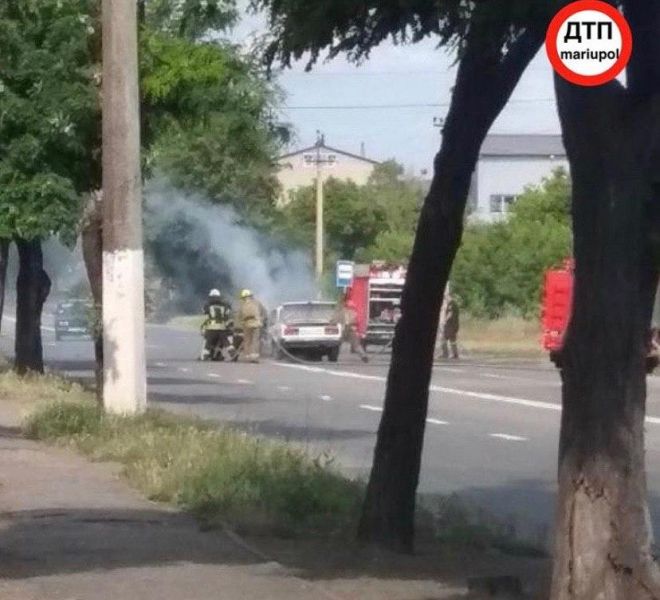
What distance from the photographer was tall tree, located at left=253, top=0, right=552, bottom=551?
36.4 ft

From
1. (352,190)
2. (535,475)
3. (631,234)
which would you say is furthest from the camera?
(352,190)

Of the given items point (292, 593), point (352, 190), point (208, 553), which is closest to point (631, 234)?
point (292, 593)

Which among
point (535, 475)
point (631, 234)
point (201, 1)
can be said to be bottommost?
point (535, 475)

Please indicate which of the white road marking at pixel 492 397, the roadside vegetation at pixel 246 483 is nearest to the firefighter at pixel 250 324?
the white road marking at pixel 492 397

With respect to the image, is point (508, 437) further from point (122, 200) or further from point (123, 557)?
point (123, 557)

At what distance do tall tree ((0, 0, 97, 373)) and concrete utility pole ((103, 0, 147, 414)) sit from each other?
2790 millimetres

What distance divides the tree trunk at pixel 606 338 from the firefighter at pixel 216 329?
38329 mm

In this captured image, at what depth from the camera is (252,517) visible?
44.5 ft

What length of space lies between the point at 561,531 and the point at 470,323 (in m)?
60.0

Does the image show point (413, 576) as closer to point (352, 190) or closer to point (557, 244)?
point (557, 244)

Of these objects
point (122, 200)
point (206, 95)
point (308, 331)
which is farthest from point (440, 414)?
point (308, 331)

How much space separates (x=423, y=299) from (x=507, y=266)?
54.3m

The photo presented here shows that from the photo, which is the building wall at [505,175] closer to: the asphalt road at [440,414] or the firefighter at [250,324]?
the asphalt road at [440,414]

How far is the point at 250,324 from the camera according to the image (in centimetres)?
4656
